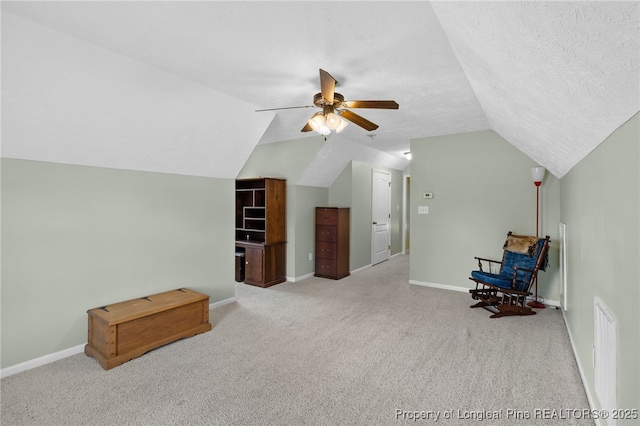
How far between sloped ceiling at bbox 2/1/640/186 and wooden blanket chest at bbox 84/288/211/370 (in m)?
1.36

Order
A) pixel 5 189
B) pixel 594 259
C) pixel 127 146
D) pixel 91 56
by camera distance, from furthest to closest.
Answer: pixel 127 146
pixel 5 189
pixel 91 56
pixel 594 259

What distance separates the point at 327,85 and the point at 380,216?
16.1 feet

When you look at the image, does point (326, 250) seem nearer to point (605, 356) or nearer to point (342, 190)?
point (342, 190)

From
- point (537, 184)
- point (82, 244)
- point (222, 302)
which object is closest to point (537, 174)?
point (537, 184)

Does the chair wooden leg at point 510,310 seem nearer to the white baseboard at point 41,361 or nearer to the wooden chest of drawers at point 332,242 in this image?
the wooden chest of drawers at point 332,242

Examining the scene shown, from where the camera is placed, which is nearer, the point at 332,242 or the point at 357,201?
the point at 332,242

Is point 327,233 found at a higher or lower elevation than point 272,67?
lower

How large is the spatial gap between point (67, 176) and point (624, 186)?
3.77 m

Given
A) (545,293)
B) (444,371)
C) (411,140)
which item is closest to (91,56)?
(444,371)

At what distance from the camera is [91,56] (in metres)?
2.11

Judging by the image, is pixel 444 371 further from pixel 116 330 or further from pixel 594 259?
pixel 116 330

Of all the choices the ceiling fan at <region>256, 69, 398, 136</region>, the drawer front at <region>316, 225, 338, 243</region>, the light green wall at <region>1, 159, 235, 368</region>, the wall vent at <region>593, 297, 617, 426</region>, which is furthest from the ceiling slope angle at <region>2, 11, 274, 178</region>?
the wall vent at <region>593, 297, 617, 426</region>

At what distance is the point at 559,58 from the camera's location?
3.69 ft

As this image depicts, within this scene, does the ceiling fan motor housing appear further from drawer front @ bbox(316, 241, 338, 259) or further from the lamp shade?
drawer front @ bbox(316, 241, 338, 259)
